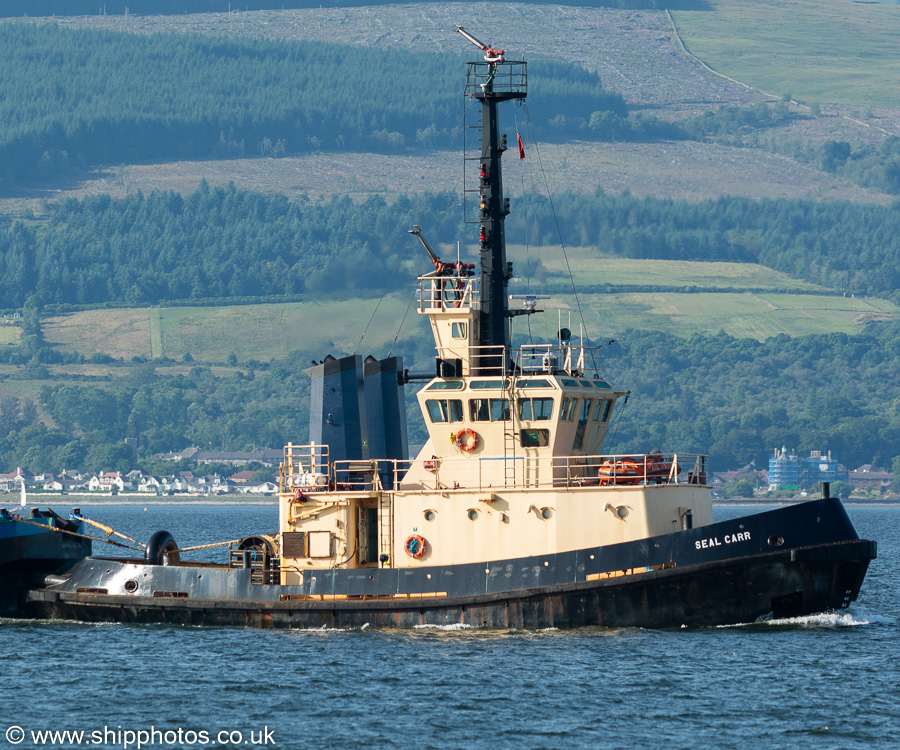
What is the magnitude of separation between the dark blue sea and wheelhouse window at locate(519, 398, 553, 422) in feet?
13.7

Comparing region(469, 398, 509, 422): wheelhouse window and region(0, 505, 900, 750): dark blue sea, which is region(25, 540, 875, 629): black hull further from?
region(469, 398, 509, 422): wheelhouse window

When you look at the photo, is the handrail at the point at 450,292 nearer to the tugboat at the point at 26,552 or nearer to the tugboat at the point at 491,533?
the tugboat at the point at 491,533

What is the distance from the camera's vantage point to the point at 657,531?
91.0 ft

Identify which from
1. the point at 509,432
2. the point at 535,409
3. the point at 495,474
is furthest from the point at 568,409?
the point at 495,474

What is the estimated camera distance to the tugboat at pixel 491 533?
27.1 metres

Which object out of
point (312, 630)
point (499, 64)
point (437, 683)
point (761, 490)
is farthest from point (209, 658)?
point (761, 490)

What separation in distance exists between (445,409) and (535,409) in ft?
5.88

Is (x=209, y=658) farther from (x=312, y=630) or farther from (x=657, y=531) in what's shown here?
(x=657, y=531)

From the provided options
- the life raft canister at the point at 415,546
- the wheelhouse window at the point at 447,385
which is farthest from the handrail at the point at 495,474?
the wheelhouse window at the point at 447,385

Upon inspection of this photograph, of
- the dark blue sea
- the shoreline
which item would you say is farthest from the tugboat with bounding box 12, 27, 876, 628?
the shoreline

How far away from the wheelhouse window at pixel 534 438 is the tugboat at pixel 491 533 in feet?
0.14

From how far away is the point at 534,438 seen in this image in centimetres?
2891

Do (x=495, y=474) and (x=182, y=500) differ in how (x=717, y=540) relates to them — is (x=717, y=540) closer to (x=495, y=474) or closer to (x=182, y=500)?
(x=495, y=474)

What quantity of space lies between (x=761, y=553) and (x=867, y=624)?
532 centimetres
